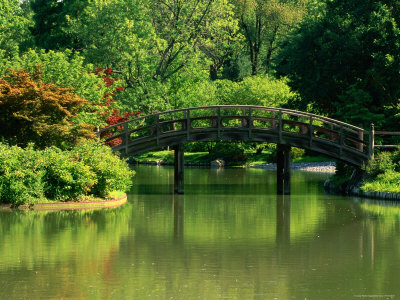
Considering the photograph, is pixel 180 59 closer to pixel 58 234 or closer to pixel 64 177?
pixel 64 177

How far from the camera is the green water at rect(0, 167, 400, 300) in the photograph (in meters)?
16.9

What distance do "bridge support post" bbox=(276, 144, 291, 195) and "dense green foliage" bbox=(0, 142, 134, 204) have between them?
10940mm

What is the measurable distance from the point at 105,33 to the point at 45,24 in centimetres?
929

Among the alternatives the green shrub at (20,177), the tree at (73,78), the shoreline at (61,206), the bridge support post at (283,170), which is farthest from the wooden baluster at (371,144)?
the green shrub at (20,177)

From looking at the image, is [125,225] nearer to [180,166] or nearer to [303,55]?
[180,166]

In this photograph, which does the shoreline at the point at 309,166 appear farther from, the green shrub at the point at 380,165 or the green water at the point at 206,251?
the green water at the point at 206,251

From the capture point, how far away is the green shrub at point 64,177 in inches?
1246

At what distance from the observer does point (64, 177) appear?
31375mm

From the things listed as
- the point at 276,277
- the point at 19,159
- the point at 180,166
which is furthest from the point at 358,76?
the point at 276,277

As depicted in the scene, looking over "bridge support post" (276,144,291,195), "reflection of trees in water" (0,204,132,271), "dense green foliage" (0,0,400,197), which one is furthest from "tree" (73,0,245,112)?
"reflection of trees in water" (0,204,132,271)

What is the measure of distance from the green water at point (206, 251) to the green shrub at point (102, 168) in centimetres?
134

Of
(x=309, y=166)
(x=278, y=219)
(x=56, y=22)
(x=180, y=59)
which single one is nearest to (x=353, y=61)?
(x=180, y=59)

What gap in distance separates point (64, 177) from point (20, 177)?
174 centimetres

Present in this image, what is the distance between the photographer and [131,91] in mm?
58000
